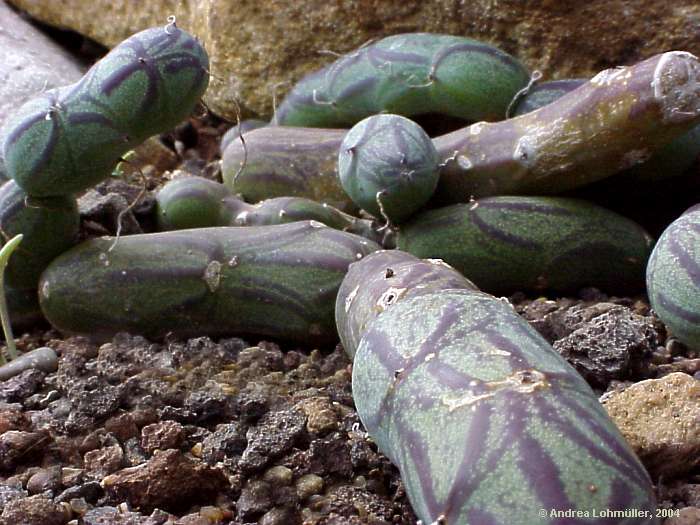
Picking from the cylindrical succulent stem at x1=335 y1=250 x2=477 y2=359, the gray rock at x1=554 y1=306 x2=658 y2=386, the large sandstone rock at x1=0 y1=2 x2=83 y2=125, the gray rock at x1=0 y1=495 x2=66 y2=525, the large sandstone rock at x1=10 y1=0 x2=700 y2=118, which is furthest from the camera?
the large sandstone rock at x1=0 y1=2 x2=83 y2=125

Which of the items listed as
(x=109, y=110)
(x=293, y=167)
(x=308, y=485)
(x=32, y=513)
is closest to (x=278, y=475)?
(x=308, y=485)

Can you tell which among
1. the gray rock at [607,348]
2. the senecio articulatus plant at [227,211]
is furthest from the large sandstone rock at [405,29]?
the gray rock at [607,348]

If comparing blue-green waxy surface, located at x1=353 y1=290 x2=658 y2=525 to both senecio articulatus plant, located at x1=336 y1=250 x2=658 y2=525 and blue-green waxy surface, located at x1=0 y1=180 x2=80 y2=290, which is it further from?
blue-green waxy surface, located at x1=0 y1=180 x2=80 y2=290

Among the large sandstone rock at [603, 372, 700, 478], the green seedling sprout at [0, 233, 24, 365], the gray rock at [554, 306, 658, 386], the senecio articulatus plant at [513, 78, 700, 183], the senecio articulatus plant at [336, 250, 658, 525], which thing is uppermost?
the senecio articulatus plant at [336, 250, 658, 525]

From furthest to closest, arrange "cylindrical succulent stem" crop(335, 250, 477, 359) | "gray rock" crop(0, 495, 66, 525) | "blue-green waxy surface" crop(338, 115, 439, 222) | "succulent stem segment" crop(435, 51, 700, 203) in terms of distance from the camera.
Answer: "blue-green waxy surface" crop(338, 115, 439, 222)
"succulent stem segment" crop(435, 51, 700, 203)
"cylindrical succulent stem" crop(335, 250, 477, 359)
"gray rock" crop(0, 495, 66, 525)

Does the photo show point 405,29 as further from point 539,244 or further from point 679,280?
point 679,280

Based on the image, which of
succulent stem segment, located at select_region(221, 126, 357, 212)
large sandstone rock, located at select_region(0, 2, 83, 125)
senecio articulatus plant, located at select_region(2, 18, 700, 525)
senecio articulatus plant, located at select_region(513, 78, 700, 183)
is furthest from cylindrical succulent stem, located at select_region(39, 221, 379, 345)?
large sandstone rock, located at select_region(0, 2, 83, 125)
